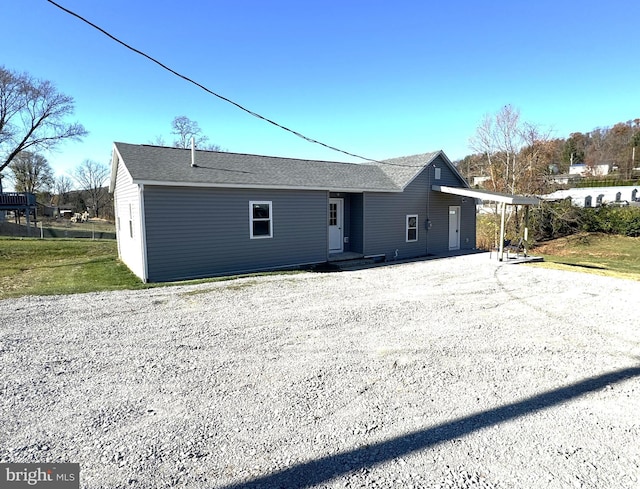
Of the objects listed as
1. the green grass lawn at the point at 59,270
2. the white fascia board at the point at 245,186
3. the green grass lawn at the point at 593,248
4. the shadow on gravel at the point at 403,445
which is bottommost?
the green grass lawn at the point at 593,248

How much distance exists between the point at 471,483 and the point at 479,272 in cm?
940

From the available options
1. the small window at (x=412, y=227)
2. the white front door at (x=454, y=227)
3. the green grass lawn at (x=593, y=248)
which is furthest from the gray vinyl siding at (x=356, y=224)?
the green grass lawn at (x=593, y=248)

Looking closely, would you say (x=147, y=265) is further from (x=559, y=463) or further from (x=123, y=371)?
(x=559, y=463)

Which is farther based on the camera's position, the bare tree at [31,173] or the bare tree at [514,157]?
the bare tree at [31,173]

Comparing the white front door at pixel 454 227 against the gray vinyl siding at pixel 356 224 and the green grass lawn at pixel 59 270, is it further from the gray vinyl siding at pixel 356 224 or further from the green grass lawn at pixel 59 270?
the green grass lawn at pixel 59 270

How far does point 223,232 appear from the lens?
10367 mm

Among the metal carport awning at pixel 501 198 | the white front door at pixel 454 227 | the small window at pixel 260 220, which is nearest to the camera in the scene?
the small window at pixel 260 220

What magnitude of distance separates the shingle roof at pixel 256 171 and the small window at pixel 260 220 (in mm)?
671

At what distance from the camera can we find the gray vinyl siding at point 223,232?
9.46 m

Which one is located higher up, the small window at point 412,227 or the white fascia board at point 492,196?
the white fascia board at point 492,196

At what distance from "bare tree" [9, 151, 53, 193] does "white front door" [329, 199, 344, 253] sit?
44014mm

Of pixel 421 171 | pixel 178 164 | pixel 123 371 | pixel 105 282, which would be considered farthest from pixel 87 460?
pixel 421 171

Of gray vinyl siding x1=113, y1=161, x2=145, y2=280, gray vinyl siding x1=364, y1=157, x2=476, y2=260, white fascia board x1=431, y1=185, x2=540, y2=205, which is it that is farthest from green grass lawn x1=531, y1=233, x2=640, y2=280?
gray vinyl siding x1=113, y1=161, x2=145, y2=280

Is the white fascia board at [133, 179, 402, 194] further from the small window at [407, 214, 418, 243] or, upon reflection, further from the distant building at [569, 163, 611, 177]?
the distant building at [569, 163, 611, 177]
